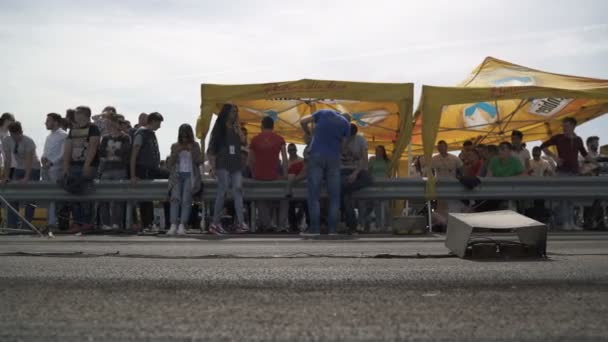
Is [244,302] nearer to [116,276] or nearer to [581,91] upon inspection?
[116,276]

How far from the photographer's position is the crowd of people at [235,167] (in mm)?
10508

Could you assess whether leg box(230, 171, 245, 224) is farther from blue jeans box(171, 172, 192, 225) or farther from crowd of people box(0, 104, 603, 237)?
blue jeans box(171, 172, 192, 225)

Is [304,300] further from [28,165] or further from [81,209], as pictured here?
[28,165]

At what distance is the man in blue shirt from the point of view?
400 inches

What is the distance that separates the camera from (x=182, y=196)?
10977 millimetres

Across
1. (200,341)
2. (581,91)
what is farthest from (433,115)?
(200,341)

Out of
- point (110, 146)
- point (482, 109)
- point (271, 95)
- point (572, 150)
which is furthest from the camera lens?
point (482, 109)

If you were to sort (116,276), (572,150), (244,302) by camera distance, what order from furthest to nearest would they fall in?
1. (572,150)
2. (116,276)
3. (244,302)

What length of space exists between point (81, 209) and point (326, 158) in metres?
4.39

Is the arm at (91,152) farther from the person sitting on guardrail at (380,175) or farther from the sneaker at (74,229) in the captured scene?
the person sitting on guardrail at (380,175)

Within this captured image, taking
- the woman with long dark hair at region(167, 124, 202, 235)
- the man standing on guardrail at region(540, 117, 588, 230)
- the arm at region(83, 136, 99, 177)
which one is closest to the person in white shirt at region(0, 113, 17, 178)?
the arm at region(83, 136, 99, 177)

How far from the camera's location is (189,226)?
13.7m

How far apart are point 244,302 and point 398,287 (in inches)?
33.1

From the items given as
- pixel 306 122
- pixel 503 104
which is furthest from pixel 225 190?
pixel 503 104
